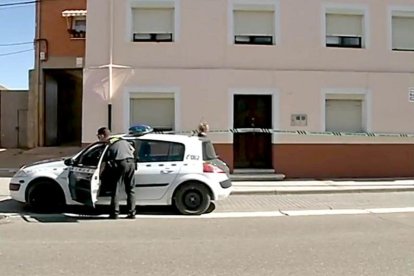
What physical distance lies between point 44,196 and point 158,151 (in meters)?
2.44

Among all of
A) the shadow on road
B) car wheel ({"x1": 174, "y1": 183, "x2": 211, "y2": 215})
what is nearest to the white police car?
car wheel ({"x1": 174, "y1": 183, "x2": 211, "y2": 215})

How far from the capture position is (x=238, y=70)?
14648 millimetres

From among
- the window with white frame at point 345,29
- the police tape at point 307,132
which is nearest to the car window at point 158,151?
the police tape at point 307,132

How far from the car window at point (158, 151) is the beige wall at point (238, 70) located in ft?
16.3

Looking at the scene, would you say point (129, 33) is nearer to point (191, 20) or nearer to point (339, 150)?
point (191, 20)

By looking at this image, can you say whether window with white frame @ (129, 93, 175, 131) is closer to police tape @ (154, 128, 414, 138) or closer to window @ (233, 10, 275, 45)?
police tape @ (154, 128, 414, 138)

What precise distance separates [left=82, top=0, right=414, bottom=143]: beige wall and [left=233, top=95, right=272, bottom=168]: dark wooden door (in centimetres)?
46

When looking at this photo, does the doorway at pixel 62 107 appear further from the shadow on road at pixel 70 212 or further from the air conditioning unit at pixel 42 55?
the shadow on road at pixel 70 212

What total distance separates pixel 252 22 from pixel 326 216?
7.72 metres

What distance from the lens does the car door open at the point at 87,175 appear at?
8742 mm

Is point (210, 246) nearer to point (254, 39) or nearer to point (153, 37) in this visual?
point (153, 37)

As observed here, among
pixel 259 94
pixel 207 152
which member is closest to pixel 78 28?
pixel 259 94

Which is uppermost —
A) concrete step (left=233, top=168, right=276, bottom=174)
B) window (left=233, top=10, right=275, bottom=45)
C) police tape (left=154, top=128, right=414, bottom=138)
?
window (left=233, top=10, right=275, bottom=45)

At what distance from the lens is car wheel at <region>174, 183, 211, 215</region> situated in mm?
9383
